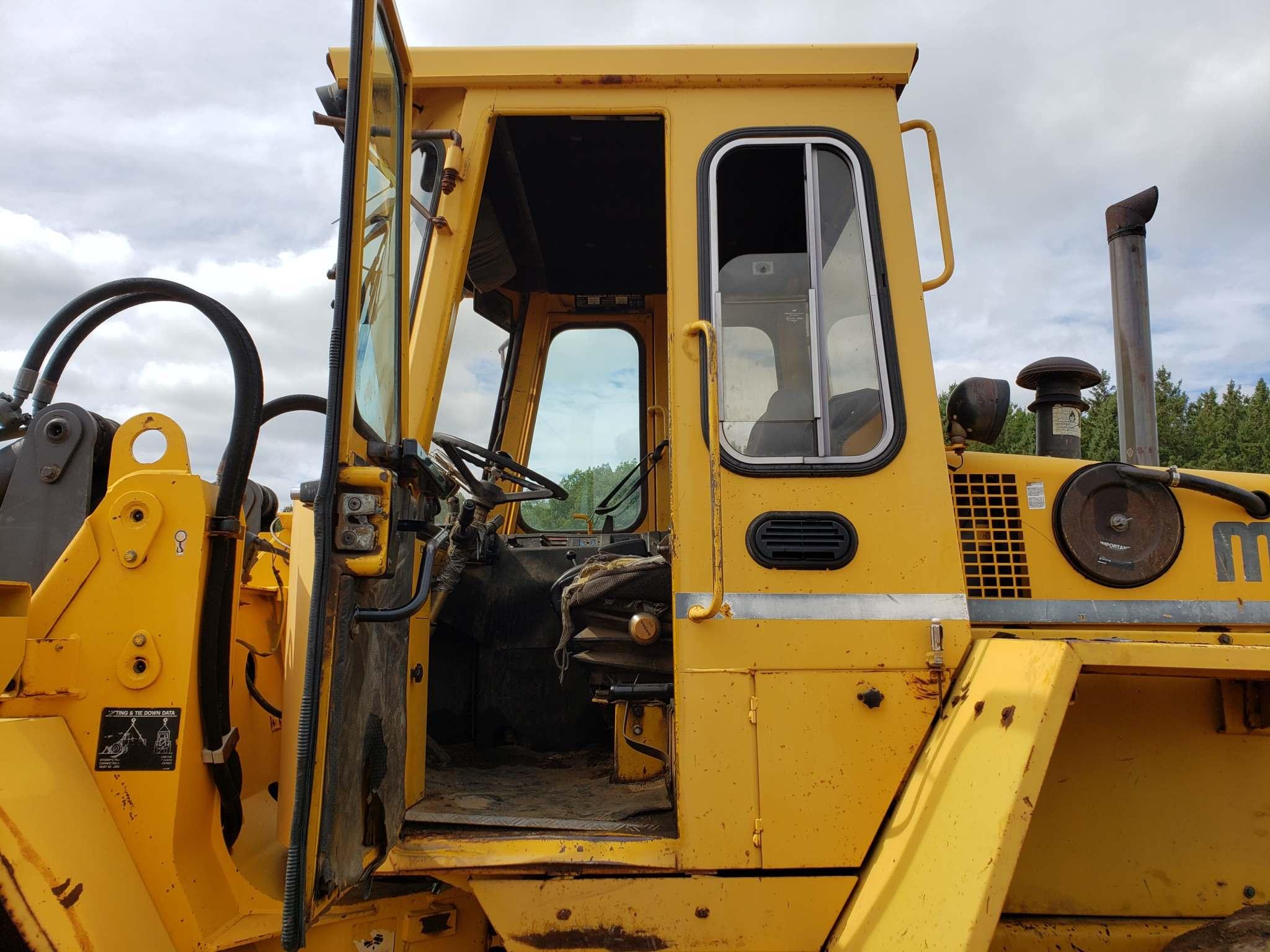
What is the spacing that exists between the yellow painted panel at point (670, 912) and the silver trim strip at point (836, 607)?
24.8 inches

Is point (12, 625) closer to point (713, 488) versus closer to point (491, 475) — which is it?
point (713, 488)

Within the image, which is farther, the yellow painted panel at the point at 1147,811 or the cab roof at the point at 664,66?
the cab roof at the point at 664,66

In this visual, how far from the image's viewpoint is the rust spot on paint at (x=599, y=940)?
1.99 metres

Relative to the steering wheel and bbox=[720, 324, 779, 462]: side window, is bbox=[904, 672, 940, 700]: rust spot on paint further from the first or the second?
the steering wheel

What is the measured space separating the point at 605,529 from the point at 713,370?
6.08 ft

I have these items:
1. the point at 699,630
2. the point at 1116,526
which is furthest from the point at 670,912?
the point at 1116,526

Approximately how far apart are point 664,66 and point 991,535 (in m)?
1.65

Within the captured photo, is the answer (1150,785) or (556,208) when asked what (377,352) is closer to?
(556,208)

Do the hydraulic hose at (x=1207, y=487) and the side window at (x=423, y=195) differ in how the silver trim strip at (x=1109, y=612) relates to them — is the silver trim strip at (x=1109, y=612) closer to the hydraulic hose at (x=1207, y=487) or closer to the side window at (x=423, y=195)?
the hydraulic hose at (x=1207, y=487)

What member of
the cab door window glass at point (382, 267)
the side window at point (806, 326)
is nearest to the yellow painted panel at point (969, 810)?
the side window at point (806, 326)

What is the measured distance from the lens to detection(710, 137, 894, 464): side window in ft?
7.24

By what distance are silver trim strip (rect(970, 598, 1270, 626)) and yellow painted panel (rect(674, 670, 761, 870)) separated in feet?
2.46

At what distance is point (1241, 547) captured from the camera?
235cm

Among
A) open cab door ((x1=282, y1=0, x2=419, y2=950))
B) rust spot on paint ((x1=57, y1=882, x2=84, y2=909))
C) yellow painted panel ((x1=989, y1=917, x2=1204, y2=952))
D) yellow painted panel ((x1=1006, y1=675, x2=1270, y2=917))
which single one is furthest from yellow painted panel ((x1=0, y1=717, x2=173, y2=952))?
yellow painted panel ((x1=1006, y1=675, x2=1270, y2=917))
